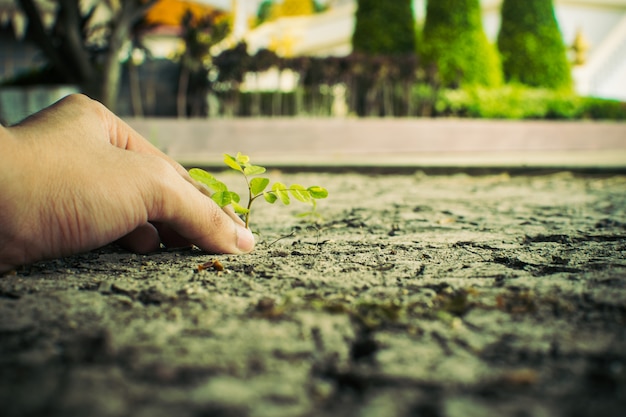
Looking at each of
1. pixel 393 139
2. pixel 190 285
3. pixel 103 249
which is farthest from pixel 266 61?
pixel 190 285

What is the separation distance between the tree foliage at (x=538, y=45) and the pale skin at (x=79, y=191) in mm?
11109

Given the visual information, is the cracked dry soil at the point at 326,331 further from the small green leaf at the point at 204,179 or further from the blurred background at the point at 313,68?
the blurred background at the point at 313,68

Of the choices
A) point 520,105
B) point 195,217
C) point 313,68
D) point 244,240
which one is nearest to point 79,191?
point 195,217

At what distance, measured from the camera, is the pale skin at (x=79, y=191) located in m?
1.44

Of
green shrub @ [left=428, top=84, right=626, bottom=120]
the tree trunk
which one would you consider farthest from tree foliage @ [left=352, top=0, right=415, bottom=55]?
the tree trunk

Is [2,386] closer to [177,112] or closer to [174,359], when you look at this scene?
[174,359]

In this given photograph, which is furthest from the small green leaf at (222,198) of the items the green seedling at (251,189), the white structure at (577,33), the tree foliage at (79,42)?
the white structure at (577,33)

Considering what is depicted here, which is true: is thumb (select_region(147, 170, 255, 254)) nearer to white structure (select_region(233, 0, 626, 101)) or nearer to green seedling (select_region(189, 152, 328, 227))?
green seedling (select_region(189, 152, 328, 227))

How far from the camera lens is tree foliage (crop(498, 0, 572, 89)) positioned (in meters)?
11.1

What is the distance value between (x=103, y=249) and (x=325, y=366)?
125 centimetres

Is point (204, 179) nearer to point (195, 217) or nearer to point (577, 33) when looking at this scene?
point (195, 217)

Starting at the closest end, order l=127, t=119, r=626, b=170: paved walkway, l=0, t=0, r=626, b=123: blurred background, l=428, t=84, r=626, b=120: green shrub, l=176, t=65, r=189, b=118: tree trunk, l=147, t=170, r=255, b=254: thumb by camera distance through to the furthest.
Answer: l=147, t=170, r=255, b=254: thumb, l=127, t=119, r=626, b=170: paved walkway, l=0, t=0, r=626, b=123: blurred background, l=176, t=65, r=189, b=118: tree trunk, l=428, t=84, r=626, b=120: green shrub

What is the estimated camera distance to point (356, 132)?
7867 millimetres

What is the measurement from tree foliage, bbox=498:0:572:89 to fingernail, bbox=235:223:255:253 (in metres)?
10.9
